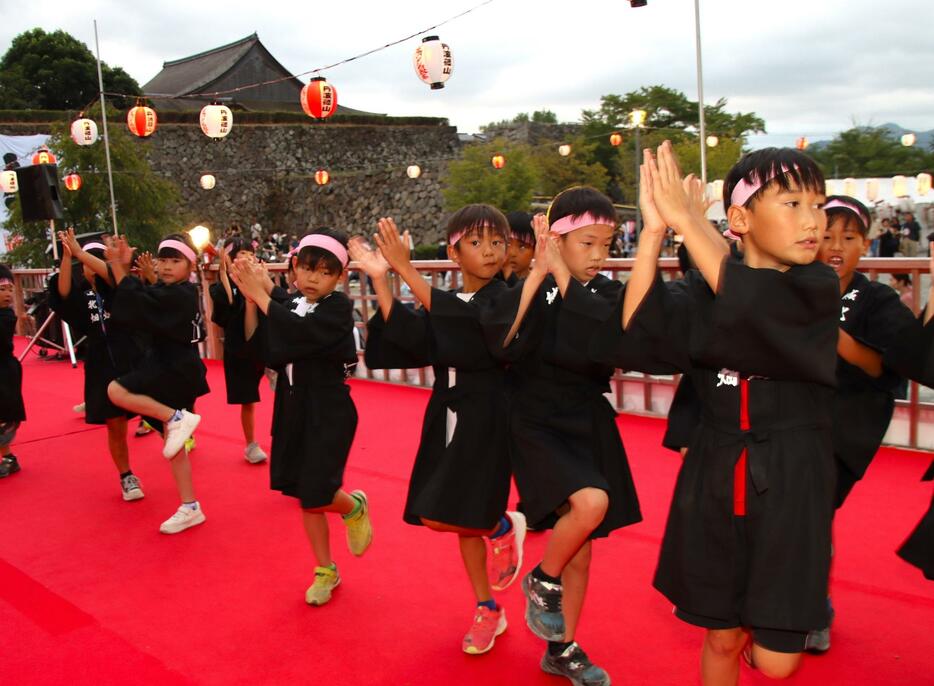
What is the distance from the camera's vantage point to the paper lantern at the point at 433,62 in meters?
11.9

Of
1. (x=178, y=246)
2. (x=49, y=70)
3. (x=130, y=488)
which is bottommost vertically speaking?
(x=130, y=488)

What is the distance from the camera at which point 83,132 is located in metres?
15.7

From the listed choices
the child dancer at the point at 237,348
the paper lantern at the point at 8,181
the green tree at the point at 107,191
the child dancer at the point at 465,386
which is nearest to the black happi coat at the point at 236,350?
the child dancer at the point at 237,348

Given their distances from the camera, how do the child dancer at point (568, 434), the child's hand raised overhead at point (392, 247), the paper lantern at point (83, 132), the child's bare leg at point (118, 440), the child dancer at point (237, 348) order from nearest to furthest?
the child dancer at point (568, 434), the child's hand raised overhead at point (392, 247), the child's bare leg at point (118, 440), the child dancer at point (237, 348), the paper lantern at point (83, 132)

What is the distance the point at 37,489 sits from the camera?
5.36 m

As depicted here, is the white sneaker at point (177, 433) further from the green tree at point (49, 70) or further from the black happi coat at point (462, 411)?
the green tree at point (49, 70)

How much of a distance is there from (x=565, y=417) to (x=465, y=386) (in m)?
0.41

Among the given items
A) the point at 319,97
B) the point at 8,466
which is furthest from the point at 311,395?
the point at 319,97

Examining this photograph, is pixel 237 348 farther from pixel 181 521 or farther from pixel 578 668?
pixel 578 668

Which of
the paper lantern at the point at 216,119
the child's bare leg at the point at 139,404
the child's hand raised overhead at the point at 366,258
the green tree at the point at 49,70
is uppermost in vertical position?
the green tree at the point at 49,70

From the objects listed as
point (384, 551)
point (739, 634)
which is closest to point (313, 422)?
point (384, 551)

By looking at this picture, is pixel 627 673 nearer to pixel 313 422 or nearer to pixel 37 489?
pixel 313 422

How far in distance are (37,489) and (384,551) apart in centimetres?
276

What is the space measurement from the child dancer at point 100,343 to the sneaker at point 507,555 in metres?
2.69
